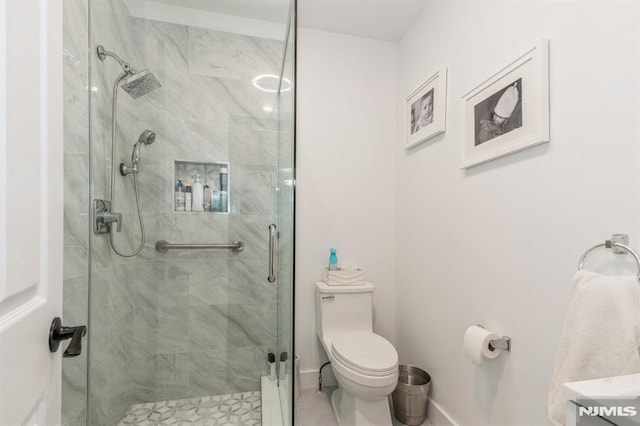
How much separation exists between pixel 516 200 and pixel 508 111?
378 mm

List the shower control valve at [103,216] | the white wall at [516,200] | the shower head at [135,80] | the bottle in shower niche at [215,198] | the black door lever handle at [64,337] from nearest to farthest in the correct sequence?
the black door lever handle at [64,337], the white wall at [516,200], the shower control valve at [103,216], the shower head at [135,80], the bottle in shower niche at [215,198]

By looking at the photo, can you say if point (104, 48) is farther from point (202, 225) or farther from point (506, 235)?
point (506, 235)

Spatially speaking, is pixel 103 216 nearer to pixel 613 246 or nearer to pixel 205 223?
pixel 205 223

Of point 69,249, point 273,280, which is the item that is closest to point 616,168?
point 273,280

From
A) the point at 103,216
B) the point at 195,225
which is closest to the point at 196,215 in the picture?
the point at 195,225

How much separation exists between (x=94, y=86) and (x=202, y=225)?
883mm

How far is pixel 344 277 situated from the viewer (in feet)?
6.22

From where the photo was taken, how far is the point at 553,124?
1.03 metres

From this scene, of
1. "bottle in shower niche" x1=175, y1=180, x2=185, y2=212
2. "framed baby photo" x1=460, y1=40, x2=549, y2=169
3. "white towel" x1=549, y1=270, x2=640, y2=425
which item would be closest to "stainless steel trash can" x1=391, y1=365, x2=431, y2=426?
"white towel" x1=549, y1=270, x2=640, y2=425

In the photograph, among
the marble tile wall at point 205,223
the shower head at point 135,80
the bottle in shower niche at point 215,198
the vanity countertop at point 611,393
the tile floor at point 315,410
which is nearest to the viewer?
the vanity countertop at point 611,393

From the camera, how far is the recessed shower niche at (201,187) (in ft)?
5.85

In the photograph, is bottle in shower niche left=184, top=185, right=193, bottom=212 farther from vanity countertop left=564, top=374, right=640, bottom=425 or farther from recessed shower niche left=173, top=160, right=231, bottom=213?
vanity countertop left=564, top=374, right=640, bottom=425

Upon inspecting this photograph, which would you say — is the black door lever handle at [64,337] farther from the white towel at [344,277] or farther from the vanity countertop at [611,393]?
the white towel at [344,277]

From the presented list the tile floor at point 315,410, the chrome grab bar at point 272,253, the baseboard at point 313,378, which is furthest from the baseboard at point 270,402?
the chrome grab bar at point 272,253
